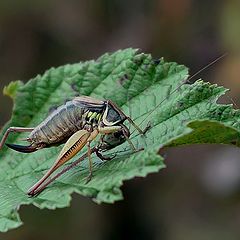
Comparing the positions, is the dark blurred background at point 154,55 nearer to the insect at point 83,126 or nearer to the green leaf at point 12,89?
the green leaf at point 12,89

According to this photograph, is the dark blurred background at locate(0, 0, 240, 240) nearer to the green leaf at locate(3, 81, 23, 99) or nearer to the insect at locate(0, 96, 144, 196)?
the green leaf at locate(3, 81, 23, 99)

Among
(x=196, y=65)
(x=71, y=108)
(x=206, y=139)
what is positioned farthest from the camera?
(x=196, y=65)

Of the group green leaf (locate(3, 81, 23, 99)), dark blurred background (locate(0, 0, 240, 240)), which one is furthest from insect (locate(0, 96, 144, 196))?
dark blurred background (locate(0, 0, 240, 240))

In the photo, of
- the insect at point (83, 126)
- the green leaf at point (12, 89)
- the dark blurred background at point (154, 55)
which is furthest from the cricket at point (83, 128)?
the dark blurred background at point (154, 55)

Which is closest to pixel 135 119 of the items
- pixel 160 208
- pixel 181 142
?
pixel 181 142

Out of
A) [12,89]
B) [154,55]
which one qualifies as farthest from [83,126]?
[154,55]

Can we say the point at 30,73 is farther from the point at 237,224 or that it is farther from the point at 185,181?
the point at 237,224

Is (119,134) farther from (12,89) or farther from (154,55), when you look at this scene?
(154,55)
